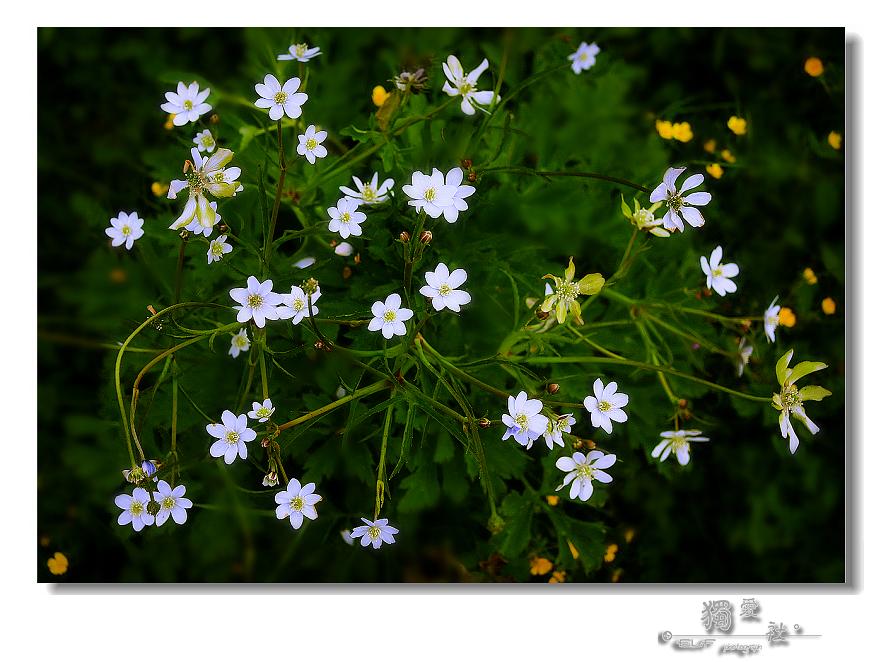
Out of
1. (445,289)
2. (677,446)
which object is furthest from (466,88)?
(677,446)

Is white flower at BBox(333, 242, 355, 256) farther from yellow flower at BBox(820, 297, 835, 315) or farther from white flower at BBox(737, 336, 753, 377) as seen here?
yellow flower at BBox(820, 297, 835, 315)

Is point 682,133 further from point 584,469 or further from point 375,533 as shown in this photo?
point 375,533

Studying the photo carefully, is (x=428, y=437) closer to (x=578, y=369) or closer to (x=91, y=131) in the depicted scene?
(x=578, y=369)

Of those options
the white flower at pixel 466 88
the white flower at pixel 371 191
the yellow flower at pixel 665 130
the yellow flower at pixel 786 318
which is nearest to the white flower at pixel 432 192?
the white flower at pixel 371 191

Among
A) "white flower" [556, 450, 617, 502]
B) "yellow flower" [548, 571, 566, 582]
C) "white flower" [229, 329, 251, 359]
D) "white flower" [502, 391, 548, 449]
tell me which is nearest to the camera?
"white flower" [502, 391, 548, 449]

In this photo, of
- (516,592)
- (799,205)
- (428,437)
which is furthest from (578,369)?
(799,205)

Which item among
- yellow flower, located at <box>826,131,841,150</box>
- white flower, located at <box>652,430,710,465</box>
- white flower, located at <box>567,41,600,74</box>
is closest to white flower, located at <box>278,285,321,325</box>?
white flower, located at <box>652,430,710,465</box>

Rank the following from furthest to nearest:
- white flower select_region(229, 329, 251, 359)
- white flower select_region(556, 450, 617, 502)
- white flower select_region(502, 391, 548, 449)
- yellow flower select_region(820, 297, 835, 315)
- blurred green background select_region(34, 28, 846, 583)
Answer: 1. yellow flower select_region(820, 297, 835, 315)
2. blurred green background select_region(34, 28, 846, 583)
3. white flower select_region(229, 329, 251, 359)
4. white flower select_region(556, 450, 617, 502)
5. white flower select_region(502, 391, 548, 449)

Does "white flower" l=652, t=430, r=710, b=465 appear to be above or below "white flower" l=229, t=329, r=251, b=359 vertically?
below
